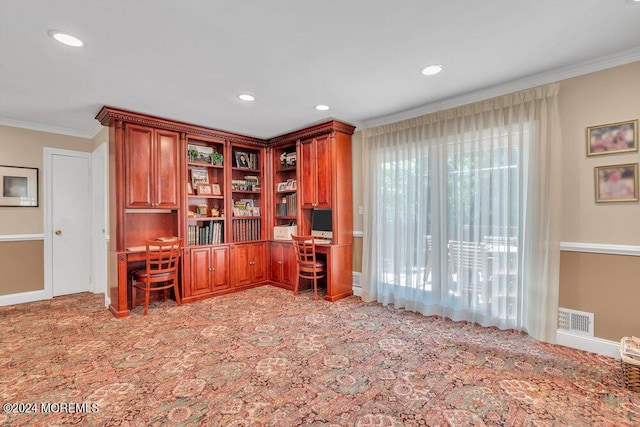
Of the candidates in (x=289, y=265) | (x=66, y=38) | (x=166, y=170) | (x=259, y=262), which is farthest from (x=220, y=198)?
(x=66, y=38)

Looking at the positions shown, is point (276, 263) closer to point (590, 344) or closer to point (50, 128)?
point (50, 128)

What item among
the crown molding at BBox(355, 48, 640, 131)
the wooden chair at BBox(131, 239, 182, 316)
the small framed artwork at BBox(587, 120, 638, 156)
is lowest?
the wooden chair at BBox(131, 239, 182, 316)

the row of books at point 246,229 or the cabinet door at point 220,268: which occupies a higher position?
the row of books at point 246,229

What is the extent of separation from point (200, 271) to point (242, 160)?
1905mm

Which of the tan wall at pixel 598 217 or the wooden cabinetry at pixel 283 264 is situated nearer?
the tan wall at pixel 598 217

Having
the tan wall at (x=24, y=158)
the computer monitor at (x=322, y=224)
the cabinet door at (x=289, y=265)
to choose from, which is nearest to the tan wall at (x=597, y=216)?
the computer monitor at (x=322, y=224)

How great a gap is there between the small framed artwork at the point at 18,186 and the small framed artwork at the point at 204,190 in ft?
7.51

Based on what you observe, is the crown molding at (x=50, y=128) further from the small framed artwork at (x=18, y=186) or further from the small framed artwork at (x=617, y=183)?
the small framed artwork at (x=617, y=183)

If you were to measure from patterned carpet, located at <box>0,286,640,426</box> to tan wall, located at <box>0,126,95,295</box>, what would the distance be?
859 mm

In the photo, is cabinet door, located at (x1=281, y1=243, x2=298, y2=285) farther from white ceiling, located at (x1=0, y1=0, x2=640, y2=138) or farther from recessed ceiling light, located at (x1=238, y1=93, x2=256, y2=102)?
recessed ceiling light, located at (x1=238, y1=93, x2=256, y2=102)

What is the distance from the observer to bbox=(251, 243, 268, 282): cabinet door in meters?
5.10

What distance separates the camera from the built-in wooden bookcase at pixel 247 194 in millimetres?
4977

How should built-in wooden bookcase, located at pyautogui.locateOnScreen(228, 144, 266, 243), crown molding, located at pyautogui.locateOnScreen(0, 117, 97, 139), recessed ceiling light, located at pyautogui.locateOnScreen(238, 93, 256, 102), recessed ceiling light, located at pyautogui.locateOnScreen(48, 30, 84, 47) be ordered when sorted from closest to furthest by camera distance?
recessed ceiling light, located at pyautogui.locateOnScreen(48, 30, 84, 47) < recessed ceiling light, located at pyautogui.locateOnScreen(238, 93, 256, 102) < crown molding, located at pyautogui.locateOnScreen(0, 117, 97, 139) < built-in wooden bookcase, located at pyautogui.locateOnScreen(228, 144, 266, 243)

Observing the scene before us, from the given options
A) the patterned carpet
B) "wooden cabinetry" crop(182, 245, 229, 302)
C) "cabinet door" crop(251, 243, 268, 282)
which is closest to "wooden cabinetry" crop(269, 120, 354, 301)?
"cabinet door" crop(251, 243, 268, 282)
